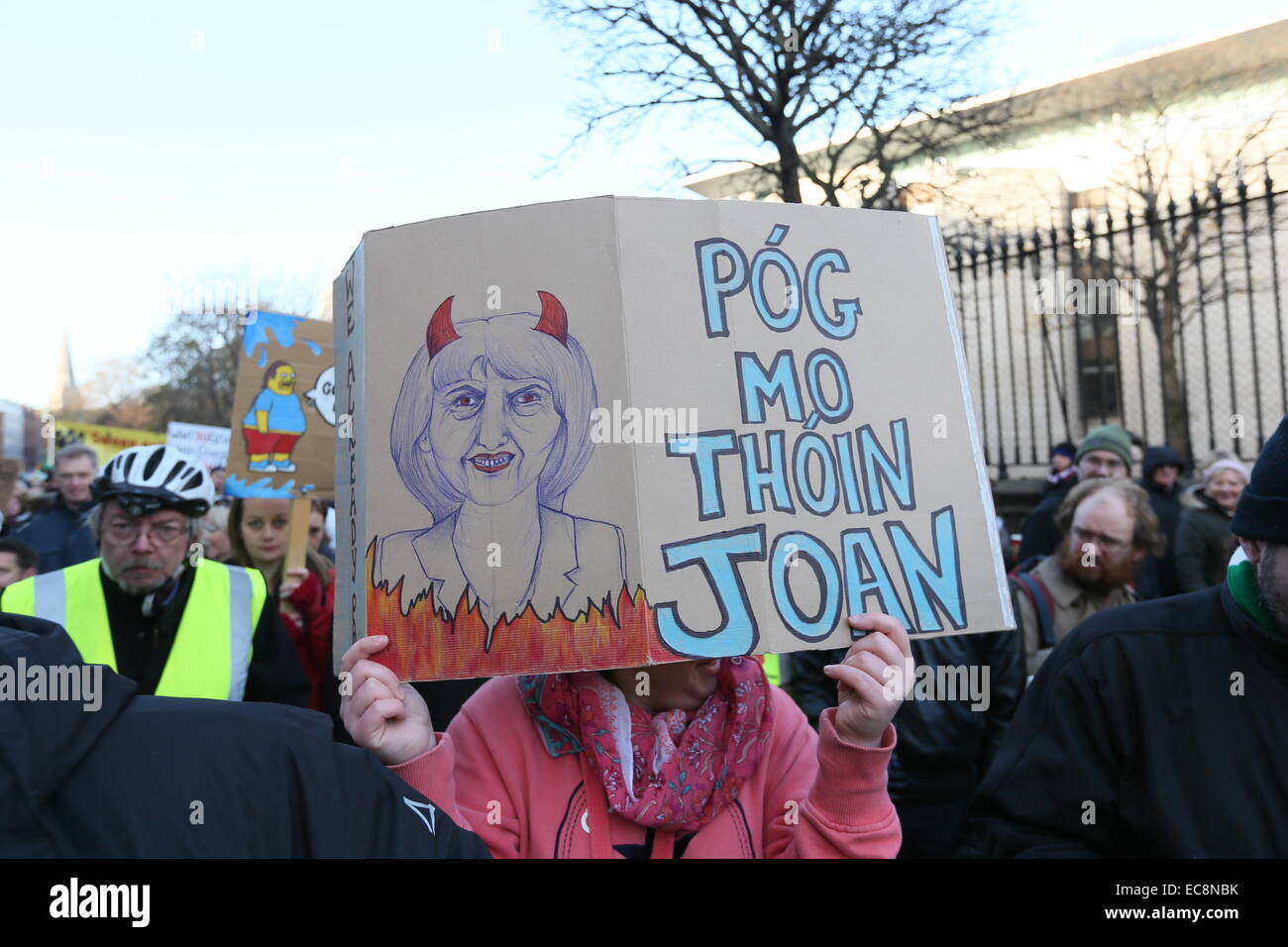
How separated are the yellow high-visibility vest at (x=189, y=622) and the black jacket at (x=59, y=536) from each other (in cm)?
335

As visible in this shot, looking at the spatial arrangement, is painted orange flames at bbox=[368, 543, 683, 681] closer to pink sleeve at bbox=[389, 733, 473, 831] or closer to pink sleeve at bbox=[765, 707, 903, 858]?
pink sleeve at bbox=[389, 733, 473, 831]

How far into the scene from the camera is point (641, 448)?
167cm

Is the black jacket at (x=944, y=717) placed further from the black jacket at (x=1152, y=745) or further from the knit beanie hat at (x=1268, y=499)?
the knit beanie hat at (x=1268, y=499)

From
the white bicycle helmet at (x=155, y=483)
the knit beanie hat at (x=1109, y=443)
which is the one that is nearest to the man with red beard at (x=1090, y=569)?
the knit beanie hat at (x=1109, y=443)

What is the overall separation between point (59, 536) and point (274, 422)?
2755 millimetres

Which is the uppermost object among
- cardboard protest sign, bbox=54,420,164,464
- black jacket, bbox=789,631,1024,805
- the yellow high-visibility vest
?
cardboard protest sign, bbox=54,420,164,464

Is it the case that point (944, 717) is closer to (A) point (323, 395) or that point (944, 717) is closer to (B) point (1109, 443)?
(A) point (323, 395)

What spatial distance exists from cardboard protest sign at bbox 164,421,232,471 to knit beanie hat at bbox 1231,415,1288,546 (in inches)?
399

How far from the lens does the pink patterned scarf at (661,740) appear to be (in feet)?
6.12

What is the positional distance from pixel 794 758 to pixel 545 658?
64 cm

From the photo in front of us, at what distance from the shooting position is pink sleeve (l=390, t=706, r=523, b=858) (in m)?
1.74

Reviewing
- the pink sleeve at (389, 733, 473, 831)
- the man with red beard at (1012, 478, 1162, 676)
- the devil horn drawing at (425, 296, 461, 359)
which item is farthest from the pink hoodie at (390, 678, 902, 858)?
the man with red beard at (1012, 478, 1162, 676)
